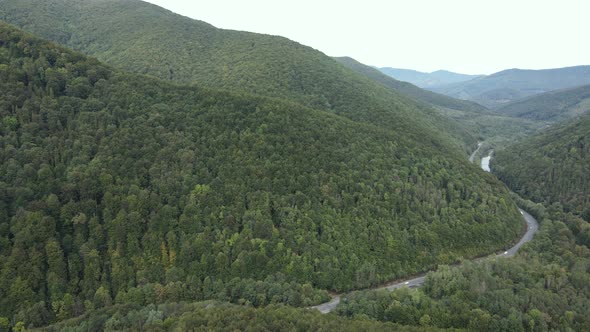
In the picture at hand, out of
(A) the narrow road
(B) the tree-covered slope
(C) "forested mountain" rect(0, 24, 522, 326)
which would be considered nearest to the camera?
(A) the narrow road

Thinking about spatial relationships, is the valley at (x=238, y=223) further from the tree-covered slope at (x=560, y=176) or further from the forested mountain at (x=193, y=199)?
the tree-covered slope at (x=560, y=176)

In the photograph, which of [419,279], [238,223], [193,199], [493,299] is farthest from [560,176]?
[193,199]

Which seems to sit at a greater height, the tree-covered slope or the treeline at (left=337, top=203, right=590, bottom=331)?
the tree-covered slope

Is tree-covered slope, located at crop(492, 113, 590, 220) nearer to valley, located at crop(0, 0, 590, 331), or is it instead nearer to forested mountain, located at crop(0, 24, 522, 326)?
valley, located at crop(0, 0, 590, 331)

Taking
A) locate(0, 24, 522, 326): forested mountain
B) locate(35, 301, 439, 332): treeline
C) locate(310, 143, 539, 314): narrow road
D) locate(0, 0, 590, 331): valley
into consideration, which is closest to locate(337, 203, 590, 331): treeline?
locate(0, 0, 590, 331): valley

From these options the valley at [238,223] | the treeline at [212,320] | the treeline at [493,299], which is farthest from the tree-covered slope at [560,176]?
the treeline at [212,320]

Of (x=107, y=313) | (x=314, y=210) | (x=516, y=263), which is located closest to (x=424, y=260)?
(x=516, y=263)
